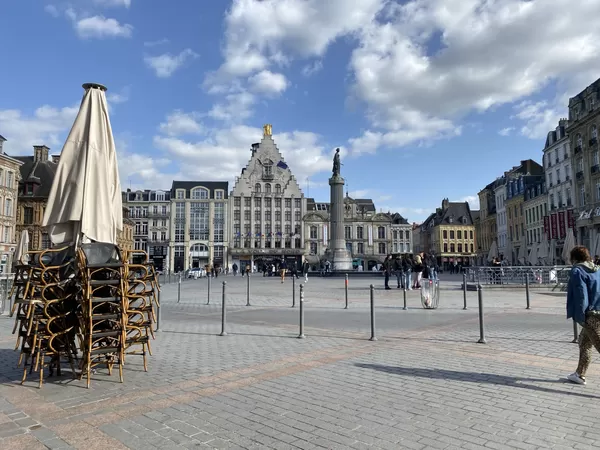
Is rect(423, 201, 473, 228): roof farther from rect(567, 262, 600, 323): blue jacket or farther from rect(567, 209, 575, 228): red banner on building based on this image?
rect(567, 262, 600, 323): blue jacket

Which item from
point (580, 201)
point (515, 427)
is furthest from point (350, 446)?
point (580, 201)

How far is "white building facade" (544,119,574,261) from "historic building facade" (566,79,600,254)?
1836mm

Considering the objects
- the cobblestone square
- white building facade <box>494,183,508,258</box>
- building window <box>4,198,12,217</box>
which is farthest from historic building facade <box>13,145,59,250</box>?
white building facade <box>494,183,508,258</box>

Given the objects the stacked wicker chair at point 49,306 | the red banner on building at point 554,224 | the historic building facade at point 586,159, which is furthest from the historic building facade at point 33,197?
the historic building facade at point 586,159

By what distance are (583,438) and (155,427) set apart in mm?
4021

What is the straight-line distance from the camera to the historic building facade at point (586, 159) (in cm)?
4368

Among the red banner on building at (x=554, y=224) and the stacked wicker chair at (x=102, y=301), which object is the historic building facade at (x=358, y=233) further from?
the stacked wicker chair at (x=102, y=301)

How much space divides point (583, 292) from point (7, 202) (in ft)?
188

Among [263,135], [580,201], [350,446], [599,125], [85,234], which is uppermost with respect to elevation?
[263,135]

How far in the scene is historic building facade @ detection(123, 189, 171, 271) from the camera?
284ft

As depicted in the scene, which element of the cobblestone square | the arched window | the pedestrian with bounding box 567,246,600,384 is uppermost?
the arched window

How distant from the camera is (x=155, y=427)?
4367 millimetres

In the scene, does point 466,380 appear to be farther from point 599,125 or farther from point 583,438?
point 599,125

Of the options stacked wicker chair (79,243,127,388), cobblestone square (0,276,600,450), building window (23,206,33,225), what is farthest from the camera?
building window (23,206,33,225)
